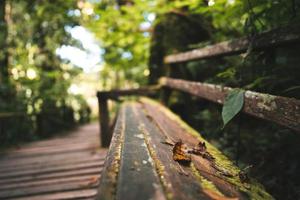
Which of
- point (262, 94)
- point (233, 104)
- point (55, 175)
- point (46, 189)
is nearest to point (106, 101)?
point (55, 175)

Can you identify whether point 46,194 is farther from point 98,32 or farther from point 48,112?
point 48,112

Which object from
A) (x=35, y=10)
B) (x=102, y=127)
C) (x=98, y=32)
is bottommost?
(x=102, y=127)

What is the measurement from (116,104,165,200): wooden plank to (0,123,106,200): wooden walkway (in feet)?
4.72

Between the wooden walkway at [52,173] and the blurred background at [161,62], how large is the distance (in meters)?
1.42

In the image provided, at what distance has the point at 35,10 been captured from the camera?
21.9 ft

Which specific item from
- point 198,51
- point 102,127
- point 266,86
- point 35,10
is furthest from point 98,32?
point 266,86

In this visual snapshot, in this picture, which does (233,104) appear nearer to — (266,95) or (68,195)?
(266,95)

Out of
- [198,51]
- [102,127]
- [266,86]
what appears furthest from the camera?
[102,127]

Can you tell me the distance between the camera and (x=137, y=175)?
1147mm

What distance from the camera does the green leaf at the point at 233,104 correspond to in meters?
1.78

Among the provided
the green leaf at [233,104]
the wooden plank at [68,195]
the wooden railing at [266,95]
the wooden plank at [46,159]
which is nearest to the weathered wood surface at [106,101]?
the wooden plank at [46,159]

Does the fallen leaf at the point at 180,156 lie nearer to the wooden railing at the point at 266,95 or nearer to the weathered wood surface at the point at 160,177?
the weathered wood surface at the point at 160,177

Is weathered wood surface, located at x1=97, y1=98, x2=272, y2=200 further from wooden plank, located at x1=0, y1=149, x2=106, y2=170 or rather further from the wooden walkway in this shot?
wooden plank, located at x1=0, y1=149, x2=106, y2=170

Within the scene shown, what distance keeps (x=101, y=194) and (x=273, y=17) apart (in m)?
2.12
